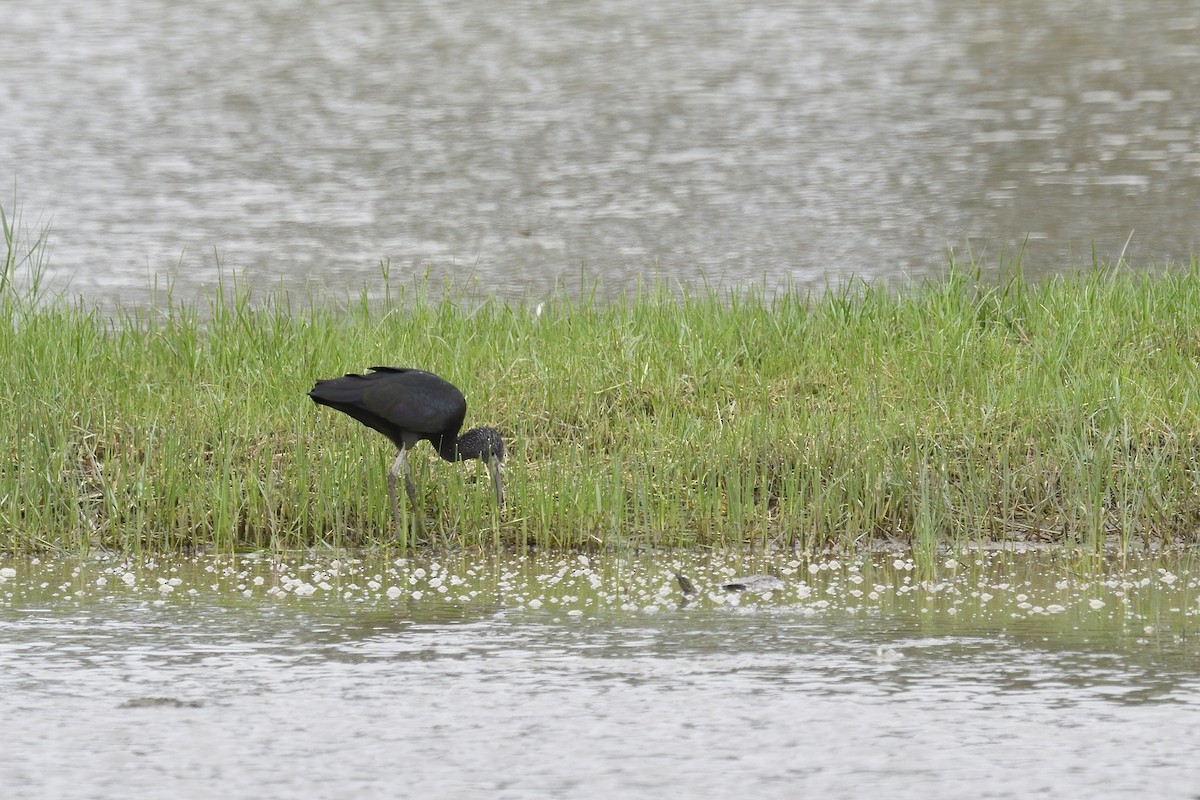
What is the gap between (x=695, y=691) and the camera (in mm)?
4980

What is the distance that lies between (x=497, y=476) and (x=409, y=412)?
1.42ft

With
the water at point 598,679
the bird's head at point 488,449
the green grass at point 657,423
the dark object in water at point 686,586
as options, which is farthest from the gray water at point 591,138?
the dark object in water at point 686,586

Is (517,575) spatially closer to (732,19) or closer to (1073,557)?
(1073,557)

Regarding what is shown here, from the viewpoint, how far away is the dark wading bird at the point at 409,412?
7027mm

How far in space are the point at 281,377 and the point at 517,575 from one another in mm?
1938

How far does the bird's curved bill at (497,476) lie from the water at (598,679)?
0.29 m

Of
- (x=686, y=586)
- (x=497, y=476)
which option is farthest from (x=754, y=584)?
(x=497, y=476)

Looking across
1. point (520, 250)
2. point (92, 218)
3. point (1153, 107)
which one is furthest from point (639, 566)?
point (1153, 107)

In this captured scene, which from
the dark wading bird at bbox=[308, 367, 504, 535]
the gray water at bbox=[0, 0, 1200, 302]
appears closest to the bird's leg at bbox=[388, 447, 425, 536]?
the dark wading bird at bbox=[308, 367, 504, 535]

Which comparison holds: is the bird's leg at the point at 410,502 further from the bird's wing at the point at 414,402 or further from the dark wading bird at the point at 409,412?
the bird's wing at the point at 414,402

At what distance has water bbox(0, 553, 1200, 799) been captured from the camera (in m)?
4.35

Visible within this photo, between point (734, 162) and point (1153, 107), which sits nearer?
point (734, 162)

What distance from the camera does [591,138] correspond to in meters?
14.5

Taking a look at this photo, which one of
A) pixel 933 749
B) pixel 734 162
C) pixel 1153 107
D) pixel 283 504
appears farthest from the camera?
pixel 1153 107
